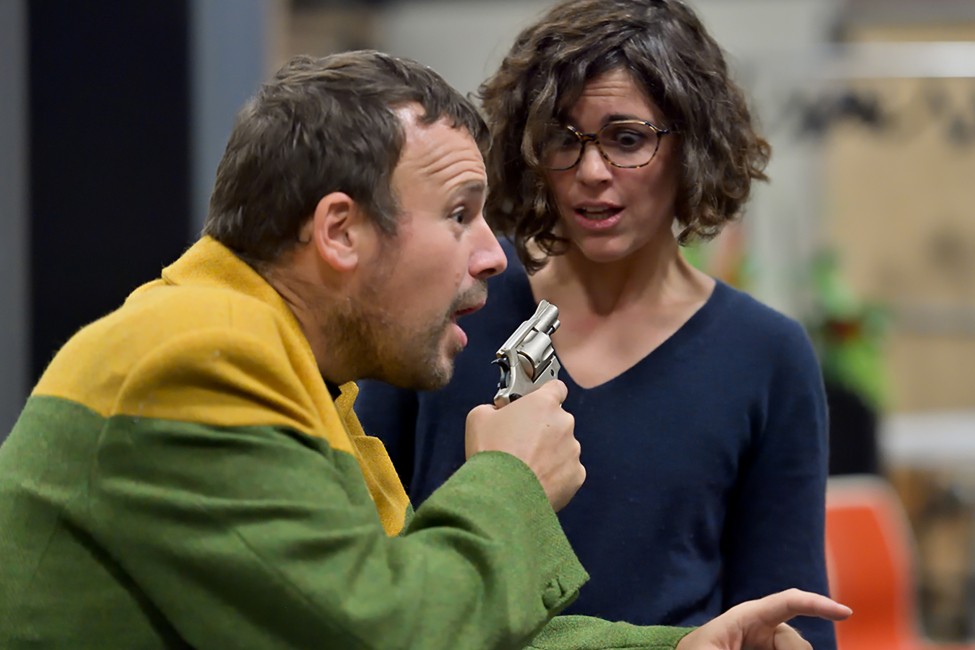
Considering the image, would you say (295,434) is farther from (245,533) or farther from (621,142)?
(621,142)

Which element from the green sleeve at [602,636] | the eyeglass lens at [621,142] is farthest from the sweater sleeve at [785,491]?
the eyeglass lens at [621,142]

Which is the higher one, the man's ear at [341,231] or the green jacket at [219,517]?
the man's ear at [341,231]

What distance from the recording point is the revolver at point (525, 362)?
52.6 inches

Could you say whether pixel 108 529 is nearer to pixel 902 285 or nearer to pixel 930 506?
pixel 930 506

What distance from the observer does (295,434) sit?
1.11 m

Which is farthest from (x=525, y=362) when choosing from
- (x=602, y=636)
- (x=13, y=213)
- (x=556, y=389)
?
(x=13, y=213)

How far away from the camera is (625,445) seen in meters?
1.56

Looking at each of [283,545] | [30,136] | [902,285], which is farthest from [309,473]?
[902,285]

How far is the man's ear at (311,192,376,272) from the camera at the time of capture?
1196mm

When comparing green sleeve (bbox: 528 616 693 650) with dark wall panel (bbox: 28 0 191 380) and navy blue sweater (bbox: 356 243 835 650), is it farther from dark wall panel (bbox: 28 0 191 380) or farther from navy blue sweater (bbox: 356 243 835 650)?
dark wall panel (bbox: 28 0 191 380)

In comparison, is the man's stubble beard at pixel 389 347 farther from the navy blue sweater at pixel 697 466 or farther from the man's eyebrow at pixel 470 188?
the navy blue sweater at pixel 697 466

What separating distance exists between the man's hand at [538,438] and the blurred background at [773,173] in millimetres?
819

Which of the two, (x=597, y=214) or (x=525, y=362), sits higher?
(x=597, y=214)

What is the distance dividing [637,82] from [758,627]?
0.61m
